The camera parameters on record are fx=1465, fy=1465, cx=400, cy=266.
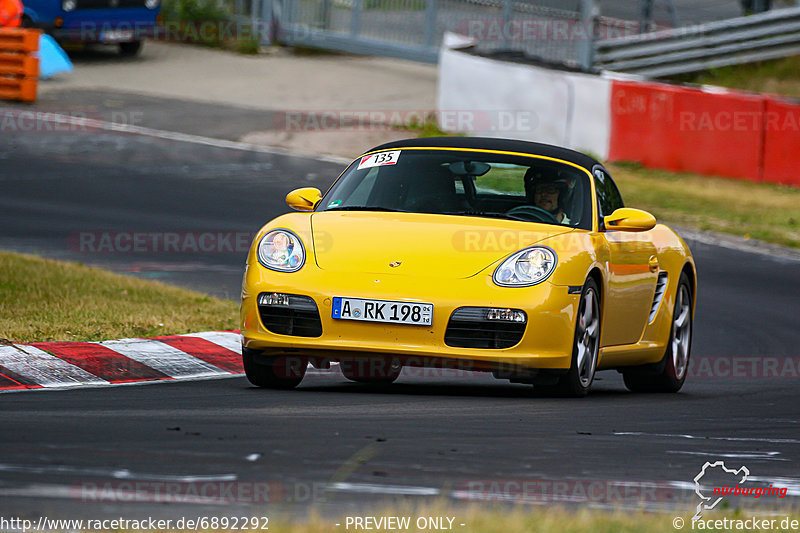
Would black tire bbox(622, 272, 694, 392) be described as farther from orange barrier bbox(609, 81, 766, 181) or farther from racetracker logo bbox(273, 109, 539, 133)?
racetracker logo bbox(273, 109, 539, 133)

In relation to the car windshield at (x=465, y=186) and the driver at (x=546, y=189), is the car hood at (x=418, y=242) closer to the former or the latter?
the car windshield at (x=465, y=186)

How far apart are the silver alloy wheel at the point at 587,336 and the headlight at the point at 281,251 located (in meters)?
1.44

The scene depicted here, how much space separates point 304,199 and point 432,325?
1.54m

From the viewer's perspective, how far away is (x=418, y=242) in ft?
24.1

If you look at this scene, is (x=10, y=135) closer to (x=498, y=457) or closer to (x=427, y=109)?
(x=427, y=109)

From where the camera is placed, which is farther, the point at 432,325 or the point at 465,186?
the point at 465,186

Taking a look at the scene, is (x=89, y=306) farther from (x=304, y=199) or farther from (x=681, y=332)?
(x=681, y=332)

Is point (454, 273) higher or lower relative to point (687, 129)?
higher

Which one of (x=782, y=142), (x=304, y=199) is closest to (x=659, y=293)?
(x=304, y=199)

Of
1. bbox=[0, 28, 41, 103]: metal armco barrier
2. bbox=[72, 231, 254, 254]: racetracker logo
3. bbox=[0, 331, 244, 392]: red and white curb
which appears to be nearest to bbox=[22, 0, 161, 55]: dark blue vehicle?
bbox=[0, 28, 41, 103]: metal armco barrier

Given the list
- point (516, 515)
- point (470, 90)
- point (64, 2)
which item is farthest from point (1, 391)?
point (64, 2)

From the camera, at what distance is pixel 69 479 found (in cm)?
460

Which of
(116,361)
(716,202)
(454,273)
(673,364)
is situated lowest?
(716,202)

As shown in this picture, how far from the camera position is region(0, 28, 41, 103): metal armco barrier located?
22.3 meters
